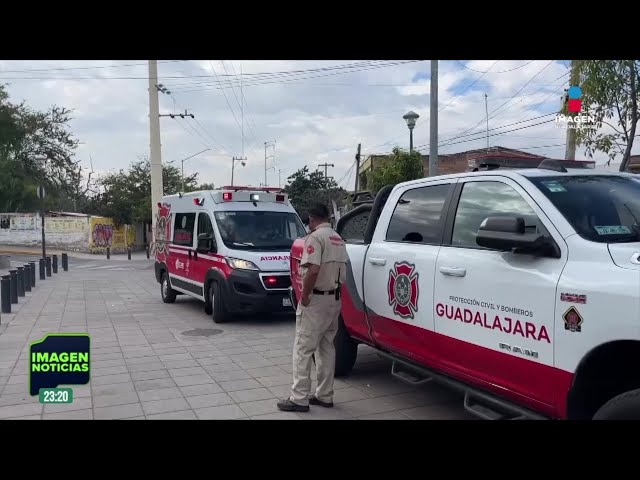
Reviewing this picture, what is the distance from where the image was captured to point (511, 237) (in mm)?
3312

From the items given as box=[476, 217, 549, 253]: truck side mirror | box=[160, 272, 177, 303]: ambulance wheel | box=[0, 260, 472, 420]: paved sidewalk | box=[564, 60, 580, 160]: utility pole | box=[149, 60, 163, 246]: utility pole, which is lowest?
box=[0, 260, 472, 420]: paved sidewalk

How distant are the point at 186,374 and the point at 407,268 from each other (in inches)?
125

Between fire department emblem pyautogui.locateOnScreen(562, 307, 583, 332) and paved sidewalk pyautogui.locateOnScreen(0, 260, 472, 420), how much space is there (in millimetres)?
2184

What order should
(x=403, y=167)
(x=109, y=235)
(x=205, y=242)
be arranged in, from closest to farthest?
(x=205, y=242), (x=403, y=167), (x=109, y=235)

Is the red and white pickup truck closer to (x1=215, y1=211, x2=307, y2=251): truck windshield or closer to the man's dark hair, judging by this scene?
the man's dark hair

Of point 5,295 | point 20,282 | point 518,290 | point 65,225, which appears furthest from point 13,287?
point 65,225

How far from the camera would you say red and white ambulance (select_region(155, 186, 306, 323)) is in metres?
9.34

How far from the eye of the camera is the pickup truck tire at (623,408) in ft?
9.08

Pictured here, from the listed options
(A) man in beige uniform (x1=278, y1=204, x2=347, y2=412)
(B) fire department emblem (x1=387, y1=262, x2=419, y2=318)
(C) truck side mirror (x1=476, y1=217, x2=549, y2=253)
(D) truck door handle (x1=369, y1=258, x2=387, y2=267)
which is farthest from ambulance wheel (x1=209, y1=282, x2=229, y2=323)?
(C) truck side mirror (x1=476, y1=217, x2=549, y2=253)

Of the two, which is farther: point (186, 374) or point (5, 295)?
point (5, 295)

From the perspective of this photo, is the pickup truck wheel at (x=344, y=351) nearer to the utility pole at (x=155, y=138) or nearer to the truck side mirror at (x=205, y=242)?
the truck side mirror at (x=205, y=242)

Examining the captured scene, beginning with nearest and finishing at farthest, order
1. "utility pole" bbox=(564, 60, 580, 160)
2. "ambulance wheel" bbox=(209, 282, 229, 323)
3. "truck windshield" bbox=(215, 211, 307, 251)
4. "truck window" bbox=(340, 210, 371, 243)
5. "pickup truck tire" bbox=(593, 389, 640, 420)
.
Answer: "pickup truck tire" bbox=(593, 389, 640, 420) → "truck window" bbox=(340, 210, 371, 243) → "utility pole" bbox=(564, 60, 580, 160) → "ambulance wheel" bbox=(209, 282, 229, 323) → "truck windshield" bbox=(215, 211, 307, 251)
